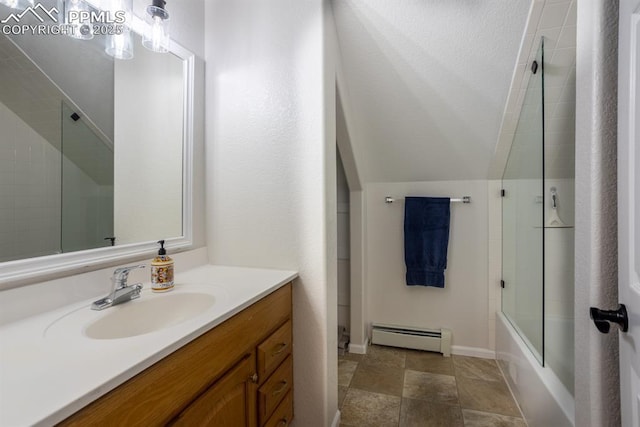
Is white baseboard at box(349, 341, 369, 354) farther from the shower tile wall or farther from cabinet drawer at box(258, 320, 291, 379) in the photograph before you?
the shower tile wall

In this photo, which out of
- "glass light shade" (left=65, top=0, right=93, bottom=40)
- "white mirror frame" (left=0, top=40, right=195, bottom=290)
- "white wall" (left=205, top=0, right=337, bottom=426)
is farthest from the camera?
"white wall" (left=205, top=0, right=337, bottom=426)

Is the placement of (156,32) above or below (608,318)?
above

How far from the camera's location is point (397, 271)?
8.02 ft

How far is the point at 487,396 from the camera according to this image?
70.5 inches

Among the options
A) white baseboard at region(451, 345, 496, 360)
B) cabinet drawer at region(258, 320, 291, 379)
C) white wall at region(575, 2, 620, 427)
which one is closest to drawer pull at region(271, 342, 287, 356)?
cabinet drawer at region(258, 320, 291, 379)

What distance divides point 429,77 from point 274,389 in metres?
1.72

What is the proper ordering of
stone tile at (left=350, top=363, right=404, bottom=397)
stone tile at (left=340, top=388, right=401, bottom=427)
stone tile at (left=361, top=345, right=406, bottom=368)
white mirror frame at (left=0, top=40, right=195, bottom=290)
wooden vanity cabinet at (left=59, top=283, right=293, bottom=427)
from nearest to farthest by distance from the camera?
wooden vanity cabinet at (left=59, top=283, right=293, bottom=427)
white mirror frame at (left=0, top=40, right=195, bottom=290)
stone tile at (left=340, top=388, right=401, bottom=427)
stone tile at (left=350, top=363, right=404, bottom=397)
stone tile at (left=361, top=345, right=406, bottom=368)

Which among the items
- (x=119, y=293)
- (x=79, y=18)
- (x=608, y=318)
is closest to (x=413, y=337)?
(x=608, y=318)

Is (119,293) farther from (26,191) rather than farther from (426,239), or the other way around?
(426,239)

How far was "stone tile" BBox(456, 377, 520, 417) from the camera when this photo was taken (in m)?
1.68

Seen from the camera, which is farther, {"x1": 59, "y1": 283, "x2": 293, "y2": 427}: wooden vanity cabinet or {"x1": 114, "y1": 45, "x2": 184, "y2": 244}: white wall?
{"x1": 114, "y1": 45, "x2": 184, "y2": 244}: white wall

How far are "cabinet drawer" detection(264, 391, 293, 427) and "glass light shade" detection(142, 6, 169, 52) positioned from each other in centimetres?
155

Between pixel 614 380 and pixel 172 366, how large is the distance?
45.3 inches

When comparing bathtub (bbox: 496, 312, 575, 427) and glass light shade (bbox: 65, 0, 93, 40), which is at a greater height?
glass light shade (bbox: 65, 0, 93, 40)
